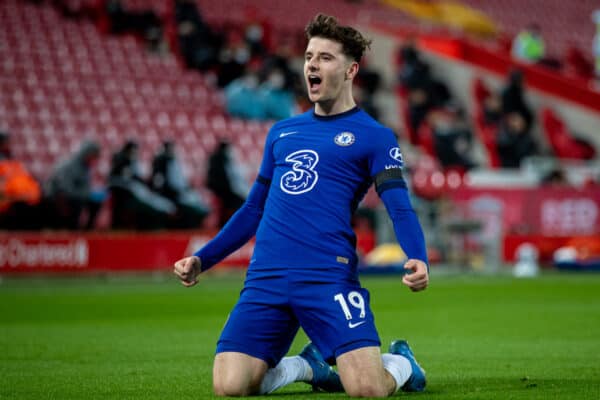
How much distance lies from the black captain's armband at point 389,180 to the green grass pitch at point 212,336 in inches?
43.1

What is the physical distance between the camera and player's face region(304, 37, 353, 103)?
20.6ft

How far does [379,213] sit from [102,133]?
6.03 meters

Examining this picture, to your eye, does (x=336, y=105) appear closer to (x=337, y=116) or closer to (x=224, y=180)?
(x=337, y=116)

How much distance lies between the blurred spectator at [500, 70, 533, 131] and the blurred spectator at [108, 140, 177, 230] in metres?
11.5

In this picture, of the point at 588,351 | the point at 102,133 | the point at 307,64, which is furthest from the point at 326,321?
the point at 102,133

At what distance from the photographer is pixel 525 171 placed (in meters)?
26.6

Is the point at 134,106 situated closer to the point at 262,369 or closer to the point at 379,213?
the point at 379,213

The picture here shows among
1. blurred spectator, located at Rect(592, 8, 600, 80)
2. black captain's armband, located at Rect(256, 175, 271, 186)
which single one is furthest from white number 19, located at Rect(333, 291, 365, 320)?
Result: blurred spectator, located at Rect(592, 8, 600, 80)

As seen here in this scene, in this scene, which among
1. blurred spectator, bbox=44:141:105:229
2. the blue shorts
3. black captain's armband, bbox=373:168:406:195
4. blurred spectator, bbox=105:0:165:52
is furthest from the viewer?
blurred spectator, bbox=105:0:165:52

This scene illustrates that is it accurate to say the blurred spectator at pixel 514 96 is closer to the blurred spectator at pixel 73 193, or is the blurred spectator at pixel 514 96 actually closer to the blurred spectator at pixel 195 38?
the blurred spectator at pixel 195 38

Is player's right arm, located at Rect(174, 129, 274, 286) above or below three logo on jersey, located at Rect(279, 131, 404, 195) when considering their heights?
below

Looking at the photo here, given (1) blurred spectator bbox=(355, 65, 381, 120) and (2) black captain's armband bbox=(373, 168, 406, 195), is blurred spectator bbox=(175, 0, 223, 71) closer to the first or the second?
(1) blurred spectator bbox=(355, 65, 381, 120)

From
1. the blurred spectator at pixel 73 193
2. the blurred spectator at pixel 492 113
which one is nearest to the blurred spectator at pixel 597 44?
the blurred spectator at pixel 492 113

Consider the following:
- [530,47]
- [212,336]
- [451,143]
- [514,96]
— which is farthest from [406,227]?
[530,47]
